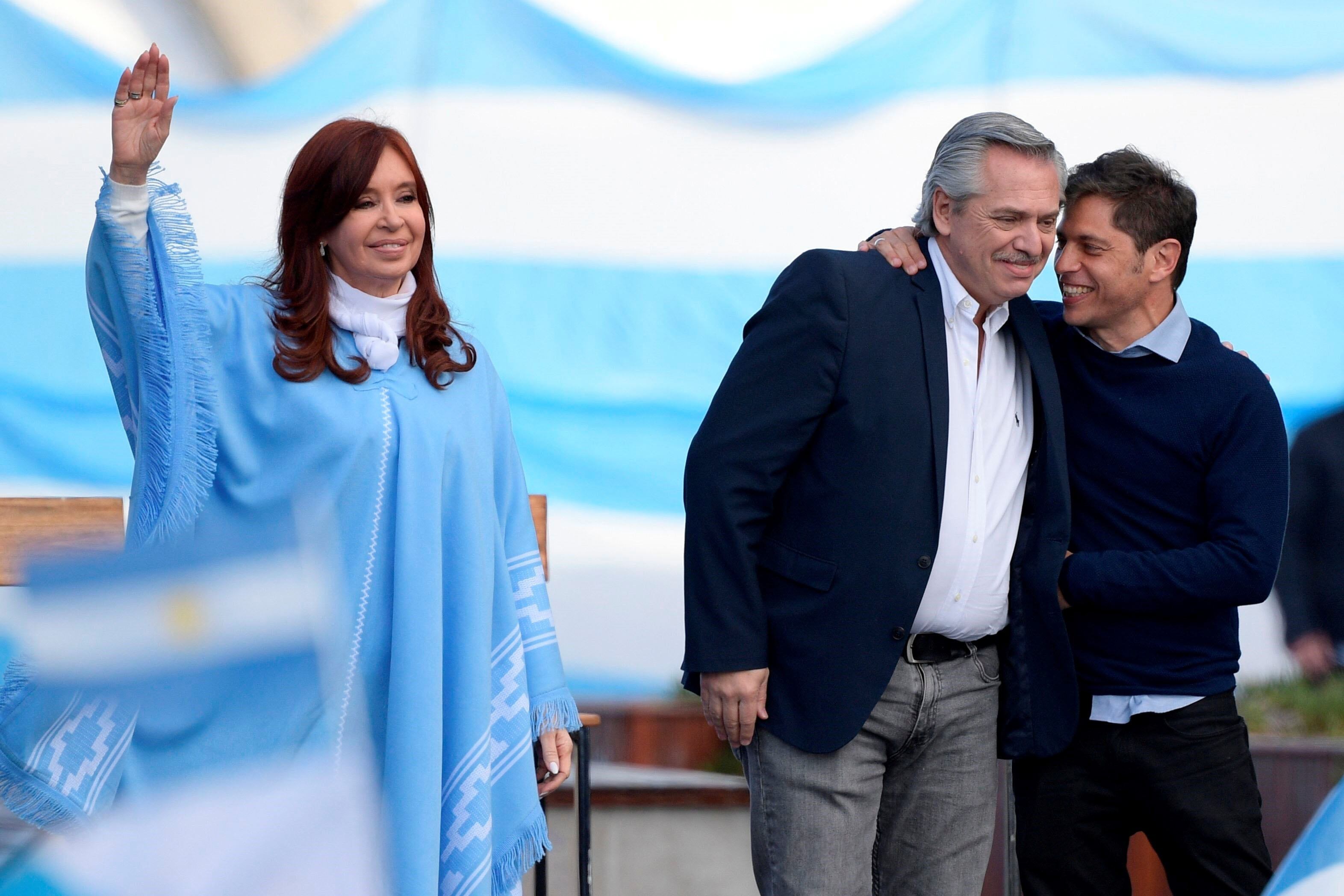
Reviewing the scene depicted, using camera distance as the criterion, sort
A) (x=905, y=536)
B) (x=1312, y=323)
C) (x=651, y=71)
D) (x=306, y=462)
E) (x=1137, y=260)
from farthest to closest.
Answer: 1. (x=651, y=71)
2. (x=1312, y=323)
3. (x=1137, y=260)
4. (x=905, y=536)
5. (x=306, y=462)

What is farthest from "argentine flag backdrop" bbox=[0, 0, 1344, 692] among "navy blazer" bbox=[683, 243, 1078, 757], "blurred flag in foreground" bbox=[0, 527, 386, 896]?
"blurred flag in foreground" bbox=[0, 527, 386, 896]

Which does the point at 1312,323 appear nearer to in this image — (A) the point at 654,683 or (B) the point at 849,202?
(B) the point at 849,202

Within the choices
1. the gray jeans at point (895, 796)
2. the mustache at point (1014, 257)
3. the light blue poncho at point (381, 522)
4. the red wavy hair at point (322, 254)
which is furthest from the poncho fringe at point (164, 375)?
the mustache at point (1014, 257)

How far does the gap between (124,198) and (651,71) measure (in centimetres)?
175

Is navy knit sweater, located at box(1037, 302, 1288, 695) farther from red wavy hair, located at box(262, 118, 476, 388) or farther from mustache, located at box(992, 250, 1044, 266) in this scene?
red wavy hair, located at box(262, 118, 476, 388)

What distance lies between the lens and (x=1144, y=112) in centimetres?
301

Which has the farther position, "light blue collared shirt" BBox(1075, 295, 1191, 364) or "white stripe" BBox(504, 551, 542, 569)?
"light blue collared shirt" BBox(1075, 295, 1191, 364)

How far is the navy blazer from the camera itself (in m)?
1.86

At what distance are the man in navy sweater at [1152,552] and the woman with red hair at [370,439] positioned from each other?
2.34ft

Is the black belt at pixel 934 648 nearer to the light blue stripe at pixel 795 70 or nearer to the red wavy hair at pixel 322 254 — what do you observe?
the red wavy hair at pixel 322 254

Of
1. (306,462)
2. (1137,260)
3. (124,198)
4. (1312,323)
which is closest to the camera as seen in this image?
(124,198)

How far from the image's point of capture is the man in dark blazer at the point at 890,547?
187 centimetres

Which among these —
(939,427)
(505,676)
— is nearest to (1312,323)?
(939,427)

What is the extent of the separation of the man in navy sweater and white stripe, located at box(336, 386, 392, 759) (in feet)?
2.60
